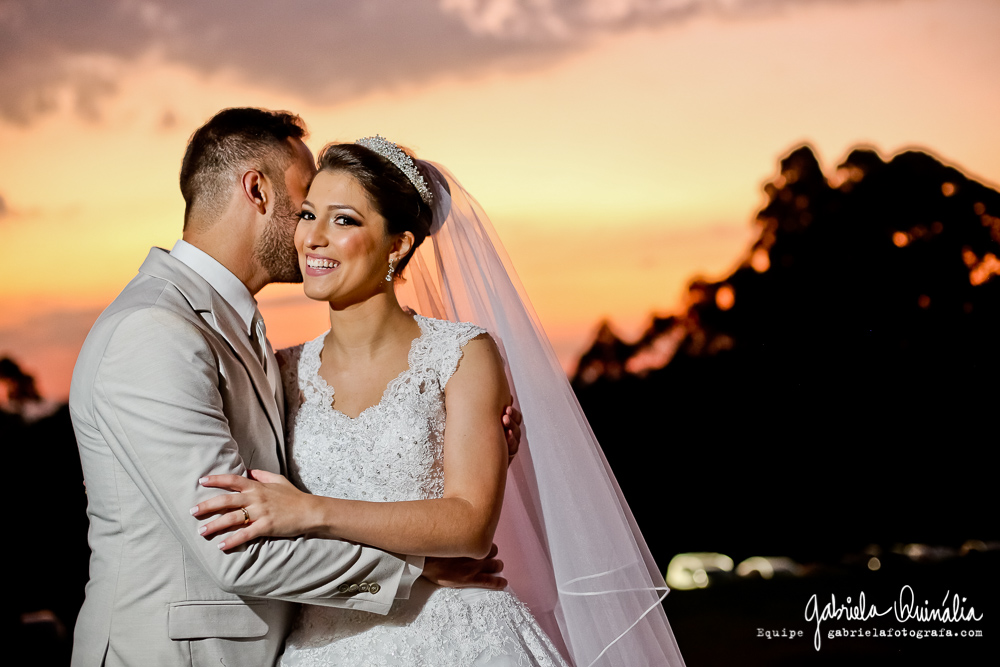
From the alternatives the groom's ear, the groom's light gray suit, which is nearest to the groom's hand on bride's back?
the groom's light gray suit

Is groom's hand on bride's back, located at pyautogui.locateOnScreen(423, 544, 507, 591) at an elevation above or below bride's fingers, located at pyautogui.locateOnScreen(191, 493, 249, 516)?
below

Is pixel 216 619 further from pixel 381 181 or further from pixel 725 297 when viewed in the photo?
pixel 725 297

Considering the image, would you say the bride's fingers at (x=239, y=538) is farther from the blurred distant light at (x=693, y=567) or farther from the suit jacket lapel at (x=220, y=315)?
the blurred distant light at (x=693, y=567)

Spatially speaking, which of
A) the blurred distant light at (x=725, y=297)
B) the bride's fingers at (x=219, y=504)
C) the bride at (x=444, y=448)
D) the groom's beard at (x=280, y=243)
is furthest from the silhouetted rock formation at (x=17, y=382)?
the blurred distant light at (x=725, y=297)

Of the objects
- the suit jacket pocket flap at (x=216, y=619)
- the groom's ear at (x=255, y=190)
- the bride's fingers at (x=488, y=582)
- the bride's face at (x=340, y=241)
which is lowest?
the bride's fingers at (x=488, y=582)

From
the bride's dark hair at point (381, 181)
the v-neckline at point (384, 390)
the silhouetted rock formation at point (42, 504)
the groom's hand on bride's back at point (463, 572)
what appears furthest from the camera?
the silhouetted rock formation at point (42, 504)

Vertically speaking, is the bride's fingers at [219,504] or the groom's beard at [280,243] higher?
the groom's beard at [280,243]

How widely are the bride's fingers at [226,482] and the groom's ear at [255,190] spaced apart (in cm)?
77

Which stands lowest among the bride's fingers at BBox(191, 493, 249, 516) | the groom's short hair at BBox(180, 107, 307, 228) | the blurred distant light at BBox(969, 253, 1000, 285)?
the bride's fingers at BBox(191, 493, 249, 516)

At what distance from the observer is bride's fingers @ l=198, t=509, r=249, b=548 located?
1.57m

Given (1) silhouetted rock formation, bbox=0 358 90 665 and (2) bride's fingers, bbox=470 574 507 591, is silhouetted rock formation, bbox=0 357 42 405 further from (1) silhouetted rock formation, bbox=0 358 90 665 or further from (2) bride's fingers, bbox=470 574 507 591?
(2) bride's fingers, bbox=470 574 507 591

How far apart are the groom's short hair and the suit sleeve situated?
51 centimetres

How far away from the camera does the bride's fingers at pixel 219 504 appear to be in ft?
5.16
